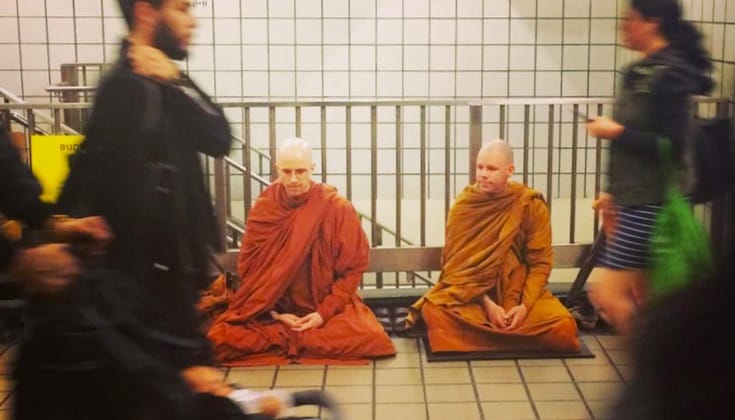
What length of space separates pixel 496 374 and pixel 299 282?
3.37 ft

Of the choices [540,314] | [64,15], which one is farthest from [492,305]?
[64,15]

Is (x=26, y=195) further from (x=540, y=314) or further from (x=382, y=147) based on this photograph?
(x=382, y=147)

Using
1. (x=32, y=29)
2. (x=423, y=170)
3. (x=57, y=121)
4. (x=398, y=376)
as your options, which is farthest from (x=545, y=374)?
(x=32, y=29)

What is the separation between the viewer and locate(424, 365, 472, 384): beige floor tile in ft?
14.3

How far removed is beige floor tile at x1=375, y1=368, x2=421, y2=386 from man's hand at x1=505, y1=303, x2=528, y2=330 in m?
0.50

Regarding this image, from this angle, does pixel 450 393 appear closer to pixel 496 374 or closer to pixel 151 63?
pixel 496 374

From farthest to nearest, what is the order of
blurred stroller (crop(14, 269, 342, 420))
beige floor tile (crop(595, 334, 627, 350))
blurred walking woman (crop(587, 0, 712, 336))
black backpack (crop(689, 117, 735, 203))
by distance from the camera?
1. beige floor tile (crop(595, 334, 627, 350))
2. blurred walking woman (crop(587, 0, 712, 336))
3. black backpack (crop(689, 117, 735, 203))
4. blurred stroller (crop(14, 269, 342, 420))

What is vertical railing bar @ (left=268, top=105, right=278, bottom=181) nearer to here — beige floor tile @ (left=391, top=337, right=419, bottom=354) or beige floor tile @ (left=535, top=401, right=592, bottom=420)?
beige floor tile @ (left=391, top=337, right=419, bottom=354)

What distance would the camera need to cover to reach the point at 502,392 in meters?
4.23

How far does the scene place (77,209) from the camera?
2.53 m

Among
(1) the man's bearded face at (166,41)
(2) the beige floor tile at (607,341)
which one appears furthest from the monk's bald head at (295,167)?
(1) the man's bearded face at (166,41)

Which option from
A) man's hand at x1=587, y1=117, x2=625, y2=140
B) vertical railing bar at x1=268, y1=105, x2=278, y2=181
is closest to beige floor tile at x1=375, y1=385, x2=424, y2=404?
vertical railing bar at x1=268, y1=105, x2=278, y2=181

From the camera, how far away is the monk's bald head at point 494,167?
185 inches

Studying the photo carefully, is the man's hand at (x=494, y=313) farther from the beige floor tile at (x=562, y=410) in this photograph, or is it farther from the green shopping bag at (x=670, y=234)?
the green shopping bag at (x=670, y=234)
